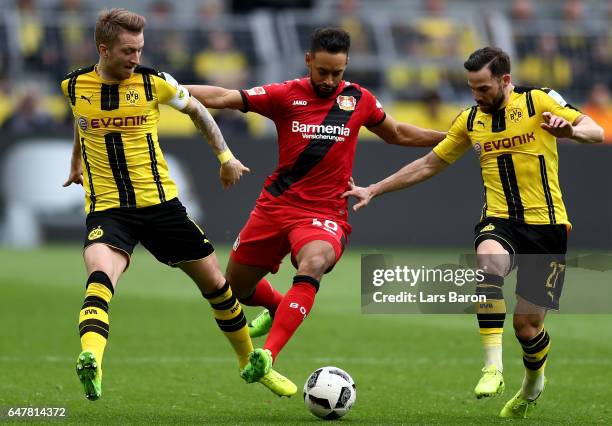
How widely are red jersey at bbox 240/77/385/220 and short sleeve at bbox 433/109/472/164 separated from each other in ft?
1.90

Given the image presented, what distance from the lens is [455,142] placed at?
26.3 feet

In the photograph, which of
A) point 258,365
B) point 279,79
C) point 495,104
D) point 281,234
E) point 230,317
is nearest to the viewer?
point 258,365

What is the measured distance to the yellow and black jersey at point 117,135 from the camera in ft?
24.1

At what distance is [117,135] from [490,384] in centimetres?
265

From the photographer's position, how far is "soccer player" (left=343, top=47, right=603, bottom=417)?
295 inches

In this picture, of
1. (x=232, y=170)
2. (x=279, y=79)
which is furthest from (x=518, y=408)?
(x=279, y=79)

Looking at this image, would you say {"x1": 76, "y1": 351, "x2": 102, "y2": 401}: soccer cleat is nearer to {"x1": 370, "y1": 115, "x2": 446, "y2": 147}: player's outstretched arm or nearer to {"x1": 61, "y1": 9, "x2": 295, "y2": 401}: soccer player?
{"x1": 61, "y1": 9, "x2": 295, "y2": 401}: soccer player

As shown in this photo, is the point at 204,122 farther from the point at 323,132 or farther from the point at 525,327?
the point at 525,327

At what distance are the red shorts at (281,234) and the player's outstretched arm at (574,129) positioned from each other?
1.52m

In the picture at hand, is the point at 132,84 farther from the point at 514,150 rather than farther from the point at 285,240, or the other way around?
the point at 514,150

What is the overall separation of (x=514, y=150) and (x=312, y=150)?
1.31m

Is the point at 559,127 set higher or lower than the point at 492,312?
higher

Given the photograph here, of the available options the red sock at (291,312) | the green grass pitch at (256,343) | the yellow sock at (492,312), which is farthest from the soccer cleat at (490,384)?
the red sock at (291,312)

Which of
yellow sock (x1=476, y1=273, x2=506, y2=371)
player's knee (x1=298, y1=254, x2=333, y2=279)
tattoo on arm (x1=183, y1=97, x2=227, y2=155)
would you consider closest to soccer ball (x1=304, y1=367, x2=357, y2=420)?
player's knee (x1=298, y1=254, x2=333, y2=279)
